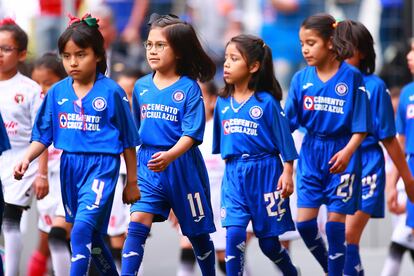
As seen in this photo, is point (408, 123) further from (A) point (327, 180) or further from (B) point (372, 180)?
(A) point (327, 180)

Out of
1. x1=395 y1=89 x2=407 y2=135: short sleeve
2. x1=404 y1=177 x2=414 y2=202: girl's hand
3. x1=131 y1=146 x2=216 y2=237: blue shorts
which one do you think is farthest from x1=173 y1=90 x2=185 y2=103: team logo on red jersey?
x1=395 y1=89 x2=407 y2=135: short sleeve

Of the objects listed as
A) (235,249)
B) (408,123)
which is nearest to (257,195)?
(235,249)

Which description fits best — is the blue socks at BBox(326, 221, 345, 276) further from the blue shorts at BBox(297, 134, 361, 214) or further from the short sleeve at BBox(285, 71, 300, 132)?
the short sleeve at BBox(285, 71, 300, 132)

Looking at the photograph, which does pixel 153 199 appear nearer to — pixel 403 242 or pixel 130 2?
pixel 403 242

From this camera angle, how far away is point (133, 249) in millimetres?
9398

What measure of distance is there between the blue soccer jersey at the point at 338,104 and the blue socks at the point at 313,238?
640 millimetres

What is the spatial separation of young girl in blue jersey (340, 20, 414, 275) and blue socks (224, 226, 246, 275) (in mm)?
1007

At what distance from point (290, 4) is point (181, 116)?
8.07 m

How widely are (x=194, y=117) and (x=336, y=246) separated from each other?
4.70 feet

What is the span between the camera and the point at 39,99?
35.3ft

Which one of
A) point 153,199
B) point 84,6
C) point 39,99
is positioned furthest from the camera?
point 84,6

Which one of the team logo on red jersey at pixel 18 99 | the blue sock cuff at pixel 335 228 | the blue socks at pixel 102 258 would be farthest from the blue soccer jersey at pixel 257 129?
the team logo on red jersey at pixel 18 99

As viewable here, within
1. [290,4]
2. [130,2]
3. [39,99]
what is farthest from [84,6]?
[39,99]

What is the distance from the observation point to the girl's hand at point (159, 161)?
922 cm
